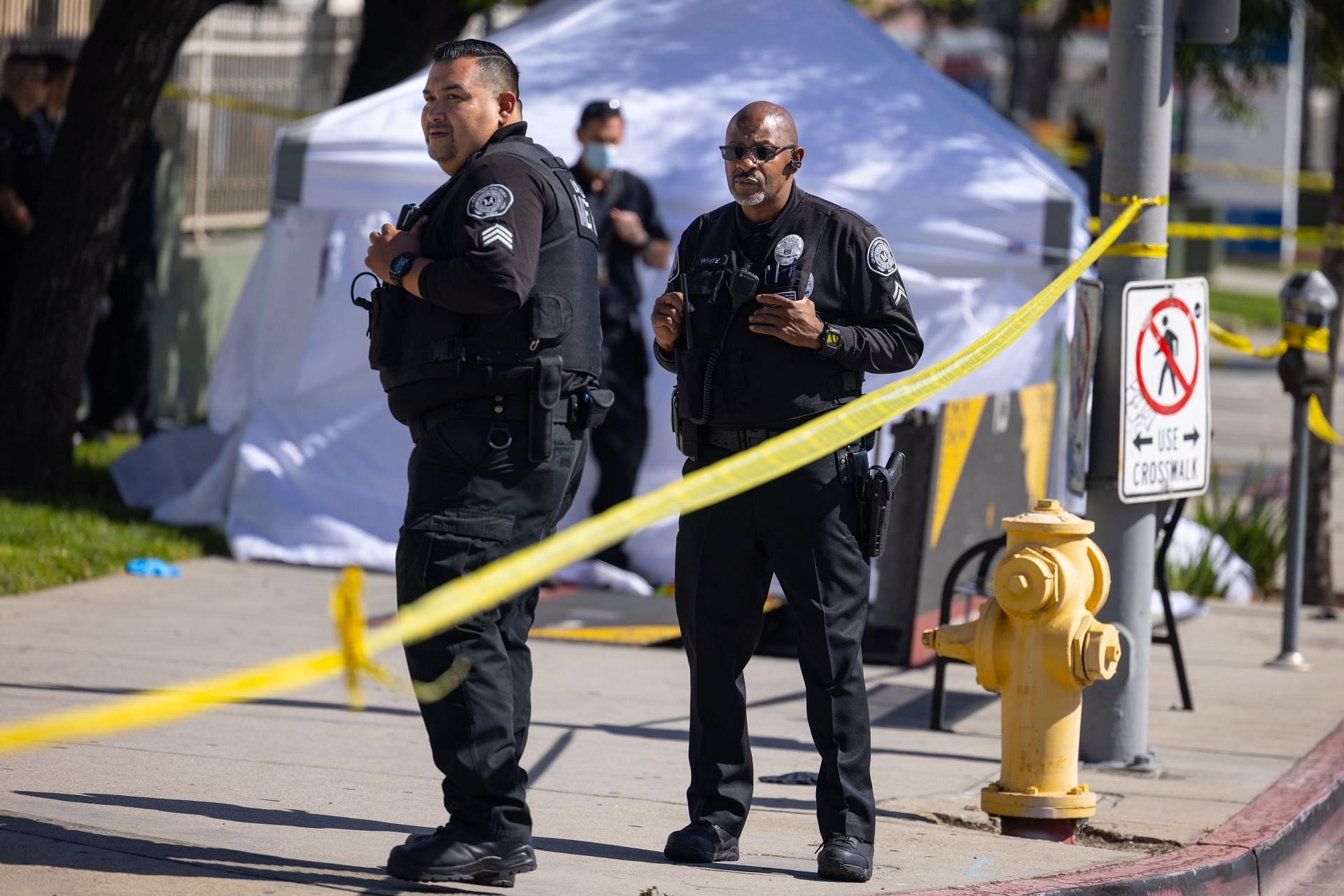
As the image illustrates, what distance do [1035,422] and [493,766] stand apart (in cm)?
445

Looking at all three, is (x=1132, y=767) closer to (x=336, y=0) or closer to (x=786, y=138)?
(x=786, y=138)

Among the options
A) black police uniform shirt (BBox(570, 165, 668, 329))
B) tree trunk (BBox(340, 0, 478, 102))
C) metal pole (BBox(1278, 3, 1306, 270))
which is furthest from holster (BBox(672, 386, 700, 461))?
metal pole (BBox(1278, 3, 1306, 270))

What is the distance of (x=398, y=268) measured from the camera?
4.27 m

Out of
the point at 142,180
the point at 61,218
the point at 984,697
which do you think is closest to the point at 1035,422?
the point at 984,697

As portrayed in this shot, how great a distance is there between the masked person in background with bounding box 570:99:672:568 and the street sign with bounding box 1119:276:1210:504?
3.12 meters

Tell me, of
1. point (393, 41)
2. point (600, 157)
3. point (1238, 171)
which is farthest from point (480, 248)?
point (1238, 171)

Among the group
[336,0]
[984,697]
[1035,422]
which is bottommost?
[984,697]

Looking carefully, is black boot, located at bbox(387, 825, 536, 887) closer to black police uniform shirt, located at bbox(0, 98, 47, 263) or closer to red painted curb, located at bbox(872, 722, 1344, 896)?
red painted curb, located at bbox(872, 722, 1344, 896)

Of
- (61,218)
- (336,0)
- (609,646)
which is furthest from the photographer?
(336,0)

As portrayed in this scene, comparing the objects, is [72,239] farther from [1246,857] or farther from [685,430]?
[1246,857]

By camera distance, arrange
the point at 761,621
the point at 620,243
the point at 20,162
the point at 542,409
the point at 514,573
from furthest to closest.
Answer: the point at 20,162, the point at 620,243, the point at 761,621, the point at 542,409, the point at 514,573

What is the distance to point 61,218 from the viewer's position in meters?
9.23

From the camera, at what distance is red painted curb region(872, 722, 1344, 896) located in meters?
4.65

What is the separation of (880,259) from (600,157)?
4.04 m
